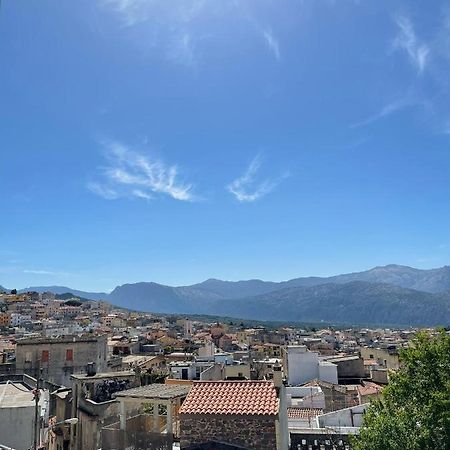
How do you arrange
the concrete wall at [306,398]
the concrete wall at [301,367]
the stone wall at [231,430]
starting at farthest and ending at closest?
the concrete wall at [301,367], the concrete wall at [306,398], the stone wall at [231,430]

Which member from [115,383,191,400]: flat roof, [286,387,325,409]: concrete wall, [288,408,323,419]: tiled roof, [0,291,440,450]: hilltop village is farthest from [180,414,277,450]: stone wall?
[286,387,325,409]: concrete wall

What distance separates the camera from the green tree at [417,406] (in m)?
13.3

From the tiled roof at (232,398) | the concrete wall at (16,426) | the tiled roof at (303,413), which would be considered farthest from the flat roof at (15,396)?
the tiled roof at (303,413)

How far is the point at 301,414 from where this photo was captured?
1020 inches

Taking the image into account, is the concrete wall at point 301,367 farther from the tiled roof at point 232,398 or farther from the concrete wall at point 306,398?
the tiled roof at point 232,398

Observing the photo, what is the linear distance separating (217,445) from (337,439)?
16.6 feet

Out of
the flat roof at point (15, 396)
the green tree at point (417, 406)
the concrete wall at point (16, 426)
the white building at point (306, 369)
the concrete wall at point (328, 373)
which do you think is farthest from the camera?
the white building at point (306, 369)

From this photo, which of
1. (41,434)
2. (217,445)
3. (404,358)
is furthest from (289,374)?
(217,445)

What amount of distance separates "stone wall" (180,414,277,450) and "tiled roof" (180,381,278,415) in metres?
0.16

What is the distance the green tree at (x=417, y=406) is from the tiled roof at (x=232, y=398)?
2.93 metres

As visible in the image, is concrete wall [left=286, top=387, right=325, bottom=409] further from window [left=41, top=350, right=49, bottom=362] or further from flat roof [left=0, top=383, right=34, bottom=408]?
window [left=41, top=350, right=49, bottom=362]

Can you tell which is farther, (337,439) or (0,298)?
(0,298)

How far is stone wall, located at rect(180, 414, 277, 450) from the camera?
43.1 ft

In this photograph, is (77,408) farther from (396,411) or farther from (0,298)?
(0,298)
